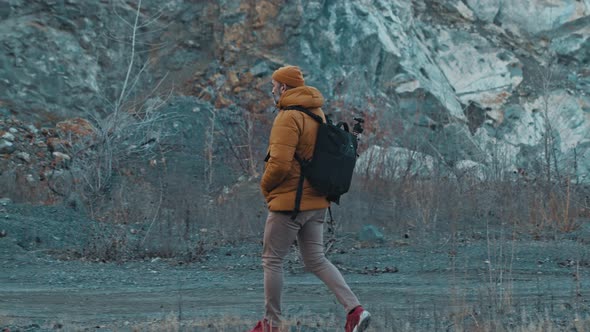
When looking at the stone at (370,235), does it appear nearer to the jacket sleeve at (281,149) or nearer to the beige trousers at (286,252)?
the beige trousers at (286,252)

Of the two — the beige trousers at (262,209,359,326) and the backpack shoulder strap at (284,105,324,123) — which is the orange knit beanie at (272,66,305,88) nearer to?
the backpack shoulder strap at (284,105,324,123)

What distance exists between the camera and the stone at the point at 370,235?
1309cm

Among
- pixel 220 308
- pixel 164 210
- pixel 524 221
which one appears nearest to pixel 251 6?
pixel 164 210

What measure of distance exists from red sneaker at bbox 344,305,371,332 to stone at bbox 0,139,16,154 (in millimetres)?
16336

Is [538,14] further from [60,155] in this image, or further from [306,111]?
[306,111]

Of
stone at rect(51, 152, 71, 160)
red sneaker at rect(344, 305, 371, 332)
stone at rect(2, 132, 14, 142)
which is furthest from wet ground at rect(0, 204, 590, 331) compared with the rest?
stone at rect(2, 132, 14, 142)

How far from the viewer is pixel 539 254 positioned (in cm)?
1184

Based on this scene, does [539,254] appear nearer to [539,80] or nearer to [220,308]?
[220,308]

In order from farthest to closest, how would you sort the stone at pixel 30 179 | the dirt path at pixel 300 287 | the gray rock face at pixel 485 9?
the gray rock face at pixel 485 9 → the stone at pixel 30 179 → the dirt path at pixel 300 287

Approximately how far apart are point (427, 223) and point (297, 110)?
790 centimetres

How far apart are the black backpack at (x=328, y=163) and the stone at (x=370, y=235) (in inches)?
264

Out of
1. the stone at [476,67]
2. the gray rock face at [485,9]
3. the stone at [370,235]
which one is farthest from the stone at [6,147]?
the gray rock face at [485,9]

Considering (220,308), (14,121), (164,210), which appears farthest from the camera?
(14,121)

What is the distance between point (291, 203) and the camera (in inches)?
246
